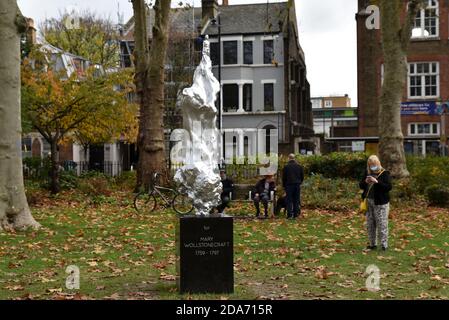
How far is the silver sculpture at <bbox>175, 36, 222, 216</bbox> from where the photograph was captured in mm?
10461

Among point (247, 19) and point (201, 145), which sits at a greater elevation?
point (247, 19)

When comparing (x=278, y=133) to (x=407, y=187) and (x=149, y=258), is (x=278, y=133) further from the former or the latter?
(x=149, y=258)

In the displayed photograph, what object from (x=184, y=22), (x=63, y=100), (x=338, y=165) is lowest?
(x=338, y=165)

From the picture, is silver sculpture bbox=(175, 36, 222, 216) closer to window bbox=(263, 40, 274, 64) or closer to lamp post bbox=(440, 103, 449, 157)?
lamp post bbox=(440, 103, 449, 157)

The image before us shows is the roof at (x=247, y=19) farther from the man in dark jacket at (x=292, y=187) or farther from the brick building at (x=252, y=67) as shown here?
the man in dark jacket at (x=292, y=187)

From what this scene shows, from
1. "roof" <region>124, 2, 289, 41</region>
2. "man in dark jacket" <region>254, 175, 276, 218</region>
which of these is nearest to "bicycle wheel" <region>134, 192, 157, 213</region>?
"man in dark jacket" <region>254, 175, 276, 218</region>

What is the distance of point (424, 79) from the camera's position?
158 feet

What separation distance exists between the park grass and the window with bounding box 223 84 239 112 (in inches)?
1400

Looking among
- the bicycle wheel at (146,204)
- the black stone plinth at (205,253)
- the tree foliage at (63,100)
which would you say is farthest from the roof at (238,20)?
the black stone plinth at (205,253)

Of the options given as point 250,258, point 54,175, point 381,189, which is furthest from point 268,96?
point 250,258

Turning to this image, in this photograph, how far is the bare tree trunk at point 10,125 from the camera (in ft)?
57.9

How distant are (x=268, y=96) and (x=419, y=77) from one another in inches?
521

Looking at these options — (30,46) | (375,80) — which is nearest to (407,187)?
(30,46)

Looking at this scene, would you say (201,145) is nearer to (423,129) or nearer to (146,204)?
(146,204)
